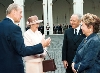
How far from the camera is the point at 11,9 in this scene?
11.4ft

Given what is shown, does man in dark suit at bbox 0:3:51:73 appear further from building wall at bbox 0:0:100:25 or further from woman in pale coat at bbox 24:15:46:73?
building wall at bbox 0:0:100:25

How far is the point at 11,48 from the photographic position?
3350 mm

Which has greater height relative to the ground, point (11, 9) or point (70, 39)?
point (11, 9)

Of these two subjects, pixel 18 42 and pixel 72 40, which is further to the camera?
pixel 72 40

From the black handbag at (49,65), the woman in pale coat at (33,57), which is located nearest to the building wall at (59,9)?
the woman in pale coat at (33,57)

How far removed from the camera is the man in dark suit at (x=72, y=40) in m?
4.86

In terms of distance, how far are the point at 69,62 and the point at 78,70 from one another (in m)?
1.58

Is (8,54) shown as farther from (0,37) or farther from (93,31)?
(93,31)

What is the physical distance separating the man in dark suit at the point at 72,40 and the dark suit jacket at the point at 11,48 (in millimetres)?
1632

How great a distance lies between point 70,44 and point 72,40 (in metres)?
0.09

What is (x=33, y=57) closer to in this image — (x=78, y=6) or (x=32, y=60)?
(x=32, y=60)

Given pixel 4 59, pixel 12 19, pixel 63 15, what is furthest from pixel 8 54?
pixel 63 15

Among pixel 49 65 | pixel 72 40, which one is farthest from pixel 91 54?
pixel 72 40

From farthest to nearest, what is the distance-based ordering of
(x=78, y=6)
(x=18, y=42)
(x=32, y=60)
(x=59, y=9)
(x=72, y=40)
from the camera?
(x=59, y=9) → (x=78, y=6) → (x=72, y=40) → (x=32, y=60) → (x=18, y=42)
